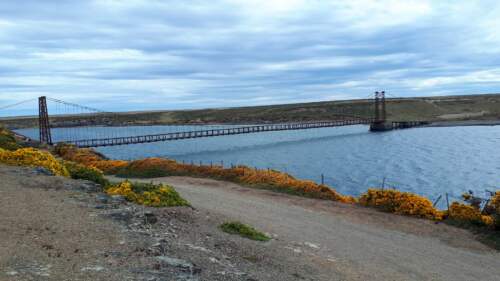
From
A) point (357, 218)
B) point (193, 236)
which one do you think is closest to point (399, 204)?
point (357, 218)

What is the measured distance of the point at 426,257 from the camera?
13.8 meters

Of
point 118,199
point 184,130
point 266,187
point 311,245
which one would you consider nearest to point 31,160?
point 118,199

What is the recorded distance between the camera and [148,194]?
15445 mm

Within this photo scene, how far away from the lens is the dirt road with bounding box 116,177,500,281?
1213cm

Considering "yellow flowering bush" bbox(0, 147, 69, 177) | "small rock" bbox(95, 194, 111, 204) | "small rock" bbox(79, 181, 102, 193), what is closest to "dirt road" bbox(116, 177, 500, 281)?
"small rock" bbox(79, 181, 102, 193)

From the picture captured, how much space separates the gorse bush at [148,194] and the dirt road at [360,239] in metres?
1.77

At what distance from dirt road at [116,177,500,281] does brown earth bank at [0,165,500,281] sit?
0.04m

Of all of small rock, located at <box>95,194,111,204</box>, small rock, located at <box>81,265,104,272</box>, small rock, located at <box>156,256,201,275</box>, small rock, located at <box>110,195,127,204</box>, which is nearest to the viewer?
small rock, located at <box>81,265,104,272</box>

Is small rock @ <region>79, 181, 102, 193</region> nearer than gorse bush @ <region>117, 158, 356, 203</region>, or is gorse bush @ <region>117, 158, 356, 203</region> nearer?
small rock @ <region>79, 181, 102, 193</region>

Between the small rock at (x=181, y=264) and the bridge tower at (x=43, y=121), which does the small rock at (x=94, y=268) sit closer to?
the small rock at (x=181, y=264)

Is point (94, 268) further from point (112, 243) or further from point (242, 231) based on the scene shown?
point (242, 231)

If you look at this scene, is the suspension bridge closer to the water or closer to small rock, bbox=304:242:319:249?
the water

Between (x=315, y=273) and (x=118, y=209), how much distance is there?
5.92m

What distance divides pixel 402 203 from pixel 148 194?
11.4m
